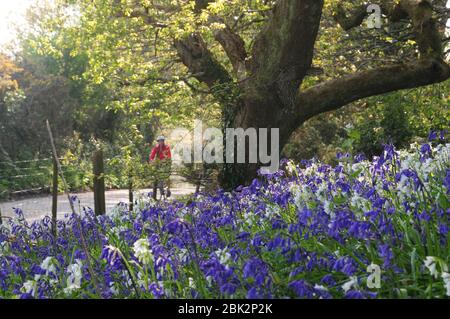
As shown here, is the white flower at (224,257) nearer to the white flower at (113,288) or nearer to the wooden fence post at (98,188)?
the white flower at (113,288)

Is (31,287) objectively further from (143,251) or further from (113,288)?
(143,251)

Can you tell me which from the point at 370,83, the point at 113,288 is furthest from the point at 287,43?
the point at 113,288

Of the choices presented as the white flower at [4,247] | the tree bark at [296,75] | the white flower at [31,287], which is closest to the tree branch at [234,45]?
the tree bark at [296,75]

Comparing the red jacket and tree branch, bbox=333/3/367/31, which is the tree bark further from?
the red jacket

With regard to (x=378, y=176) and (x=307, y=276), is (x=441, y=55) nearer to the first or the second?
(x=378, y=176)

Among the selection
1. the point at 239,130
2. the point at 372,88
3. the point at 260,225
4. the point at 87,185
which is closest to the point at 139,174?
the point at 239,130

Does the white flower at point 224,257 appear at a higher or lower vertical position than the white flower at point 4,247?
higher

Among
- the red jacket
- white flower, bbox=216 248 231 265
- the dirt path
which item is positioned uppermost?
the red jacket

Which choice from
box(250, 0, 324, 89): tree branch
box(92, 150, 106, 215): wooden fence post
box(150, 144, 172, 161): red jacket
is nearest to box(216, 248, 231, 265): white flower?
box(250, 0, 324, 89): tree branch

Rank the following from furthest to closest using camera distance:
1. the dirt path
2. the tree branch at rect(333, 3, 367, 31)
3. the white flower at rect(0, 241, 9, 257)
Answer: the dirt path, the tree branch at rect(333, 3, 367, 31), the white flower at rect(0, 241, 9, 257)

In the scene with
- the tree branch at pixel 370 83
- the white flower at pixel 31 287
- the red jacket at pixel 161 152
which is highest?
the tree branch at pixel 370 83

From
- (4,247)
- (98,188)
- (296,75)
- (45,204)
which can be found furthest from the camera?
(45,204)

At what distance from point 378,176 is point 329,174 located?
0.93 metres

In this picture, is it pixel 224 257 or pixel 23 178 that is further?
pixel 23 178
